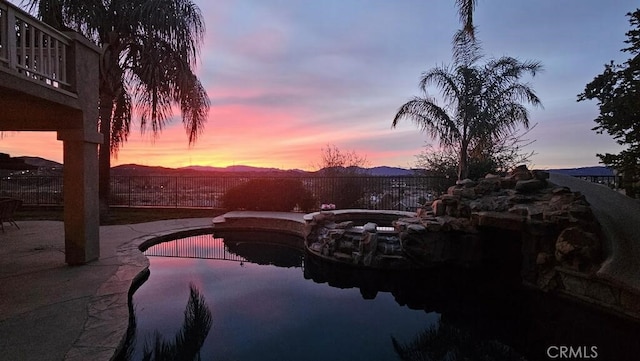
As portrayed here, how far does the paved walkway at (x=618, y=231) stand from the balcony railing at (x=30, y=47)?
7425 millimetres

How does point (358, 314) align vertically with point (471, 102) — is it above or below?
below

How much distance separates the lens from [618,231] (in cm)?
462

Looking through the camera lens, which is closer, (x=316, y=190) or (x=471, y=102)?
(x=471, y=102)

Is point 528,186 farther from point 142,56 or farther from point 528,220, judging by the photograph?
point 142,56

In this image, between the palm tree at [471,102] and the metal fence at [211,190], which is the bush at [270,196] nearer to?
the metal fence at [211,190]

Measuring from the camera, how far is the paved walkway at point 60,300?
2.81 metres

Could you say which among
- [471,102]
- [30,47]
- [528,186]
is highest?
[471,102]

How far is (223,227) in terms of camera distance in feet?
32.6

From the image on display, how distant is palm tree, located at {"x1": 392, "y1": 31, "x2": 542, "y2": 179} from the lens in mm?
9859

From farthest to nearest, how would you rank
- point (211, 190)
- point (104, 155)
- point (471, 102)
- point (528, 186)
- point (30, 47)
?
point (211, 190) → point (104, 155) → point (471, 102) → point (528, 186) → point (30, 47)

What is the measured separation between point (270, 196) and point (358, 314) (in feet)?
25.7

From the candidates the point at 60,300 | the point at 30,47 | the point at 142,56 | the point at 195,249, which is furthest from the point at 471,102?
the point at 60,300

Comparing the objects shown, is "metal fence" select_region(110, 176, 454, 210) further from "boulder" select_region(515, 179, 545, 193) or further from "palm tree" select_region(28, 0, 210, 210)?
"boulder" select_region(515, 179, 545, 193)

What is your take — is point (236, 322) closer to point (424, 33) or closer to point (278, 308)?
point (278, 308)
